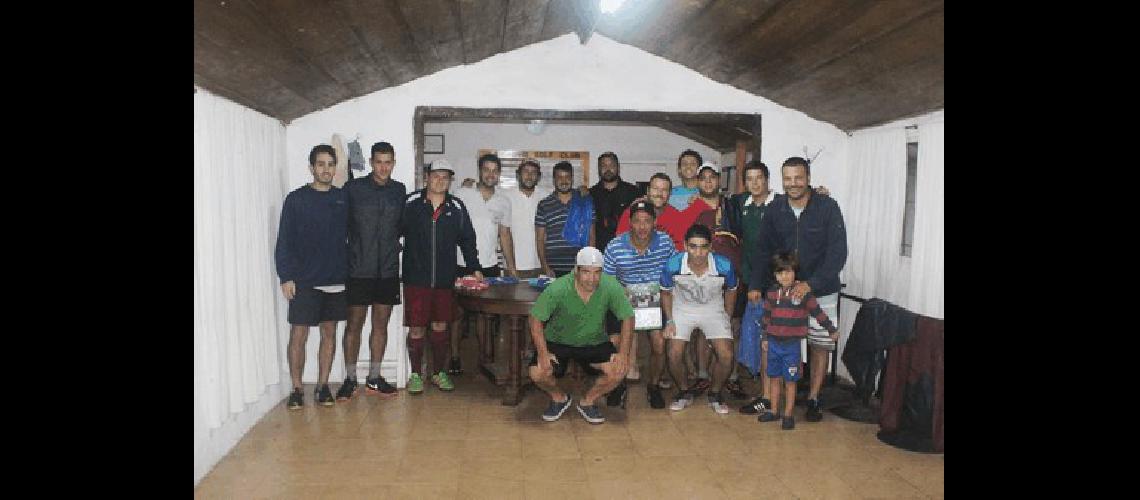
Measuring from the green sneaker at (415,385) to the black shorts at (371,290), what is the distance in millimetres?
585

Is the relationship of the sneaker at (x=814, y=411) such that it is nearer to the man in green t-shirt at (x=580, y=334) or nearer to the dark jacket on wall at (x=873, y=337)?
the dark jacket on wall at (x=873, y=337)

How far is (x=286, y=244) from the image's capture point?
14.9 ft

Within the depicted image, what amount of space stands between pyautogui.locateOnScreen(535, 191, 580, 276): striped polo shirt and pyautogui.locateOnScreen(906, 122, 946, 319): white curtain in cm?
235

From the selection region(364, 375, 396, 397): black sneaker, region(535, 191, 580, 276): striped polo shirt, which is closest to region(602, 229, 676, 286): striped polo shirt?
region(535, 191, 580, 276): striped polo shirt

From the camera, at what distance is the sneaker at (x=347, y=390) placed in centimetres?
491

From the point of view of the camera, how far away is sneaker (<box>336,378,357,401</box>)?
4.91 m

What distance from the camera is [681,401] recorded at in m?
4.76

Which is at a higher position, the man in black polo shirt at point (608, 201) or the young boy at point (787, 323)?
the man in black polo shirt at point (608, 201)

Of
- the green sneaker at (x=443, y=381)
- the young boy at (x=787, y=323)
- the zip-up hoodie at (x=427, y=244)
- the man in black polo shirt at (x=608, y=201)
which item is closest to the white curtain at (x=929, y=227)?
the young boy at (x=787, y=323)

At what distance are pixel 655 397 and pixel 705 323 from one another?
0.58m
